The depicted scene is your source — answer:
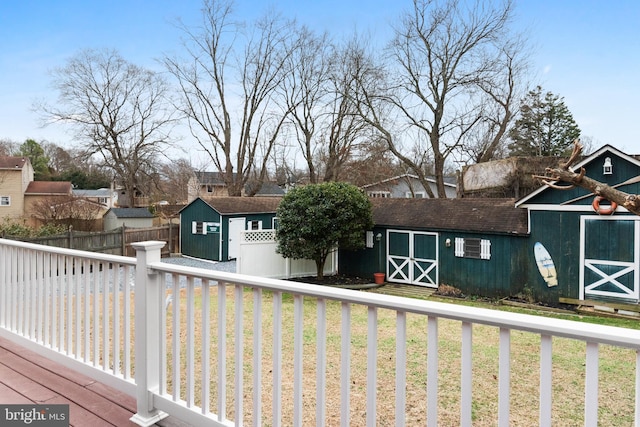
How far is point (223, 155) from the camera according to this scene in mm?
19297

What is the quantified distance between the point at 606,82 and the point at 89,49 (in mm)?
22699

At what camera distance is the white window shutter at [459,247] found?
33.1ft

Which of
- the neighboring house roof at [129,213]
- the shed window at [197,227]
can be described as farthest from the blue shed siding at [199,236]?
the neighboring house roof at [129,213]

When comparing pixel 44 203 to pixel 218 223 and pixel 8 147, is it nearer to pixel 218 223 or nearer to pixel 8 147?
pixel 218 223

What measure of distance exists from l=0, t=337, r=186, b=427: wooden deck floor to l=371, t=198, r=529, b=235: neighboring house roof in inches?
360

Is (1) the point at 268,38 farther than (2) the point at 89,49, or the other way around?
(2) the point at 89,49

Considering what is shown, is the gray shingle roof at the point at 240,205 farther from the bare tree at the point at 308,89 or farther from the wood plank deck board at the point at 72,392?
the wood plank deck board at the point at 72,392

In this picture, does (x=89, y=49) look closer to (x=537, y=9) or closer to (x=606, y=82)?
(x=537, y=9)

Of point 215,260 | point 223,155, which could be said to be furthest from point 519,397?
point 223,155

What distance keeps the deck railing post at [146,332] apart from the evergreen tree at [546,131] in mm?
18123

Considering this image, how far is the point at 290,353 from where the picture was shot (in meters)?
4.22

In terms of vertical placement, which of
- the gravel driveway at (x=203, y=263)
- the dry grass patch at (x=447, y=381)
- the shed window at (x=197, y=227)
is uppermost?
the shed window at (x=197, y=227)

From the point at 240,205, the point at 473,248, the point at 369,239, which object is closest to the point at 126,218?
the point at 240,205

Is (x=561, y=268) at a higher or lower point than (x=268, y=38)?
lower
